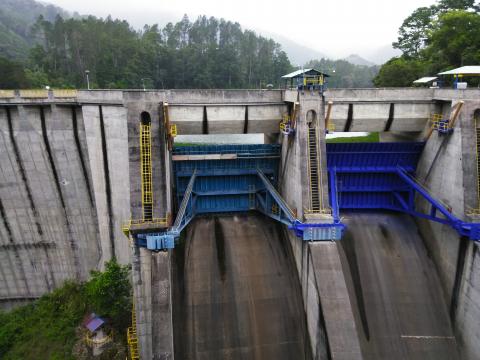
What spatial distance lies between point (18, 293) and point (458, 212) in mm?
25956

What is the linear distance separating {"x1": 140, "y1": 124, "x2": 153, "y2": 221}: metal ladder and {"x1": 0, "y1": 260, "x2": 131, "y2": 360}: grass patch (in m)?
4.93

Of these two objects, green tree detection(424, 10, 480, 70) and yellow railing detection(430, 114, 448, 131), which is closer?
yellow railing detection(430, 114, 448, 131)

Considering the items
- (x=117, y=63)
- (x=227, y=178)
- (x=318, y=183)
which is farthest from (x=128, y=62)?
(x=318, y=183)

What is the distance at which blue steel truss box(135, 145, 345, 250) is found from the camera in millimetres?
19781

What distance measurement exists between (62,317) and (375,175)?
19542 mm

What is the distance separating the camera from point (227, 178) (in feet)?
67.8

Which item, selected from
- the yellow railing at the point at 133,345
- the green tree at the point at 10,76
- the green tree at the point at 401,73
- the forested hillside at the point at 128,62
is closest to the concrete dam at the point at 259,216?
the yellow railing at the point at 133,345

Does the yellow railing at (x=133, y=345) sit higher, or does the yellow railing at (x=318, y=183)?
the yellow railing at (x=318, y=183)

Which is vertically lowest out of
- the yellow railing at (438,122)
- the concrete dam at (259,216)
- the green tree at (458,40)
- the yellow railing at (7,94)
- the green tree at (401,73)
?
the concrete dam at (259,216)

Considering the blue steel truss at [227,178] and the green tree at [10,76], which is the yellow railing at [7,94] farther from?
the green tree at [10,76]

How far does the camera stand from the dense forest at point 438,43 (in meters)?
32.3

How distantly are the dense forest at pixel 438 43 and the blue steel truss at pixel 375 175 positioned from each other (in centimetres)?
1490

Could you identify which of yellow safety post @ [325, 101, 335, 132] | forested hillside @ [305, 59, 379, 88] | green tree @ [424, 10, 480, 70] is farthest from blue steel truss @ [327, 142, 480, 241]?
forested hillside @ [305, 59, 379, 88]

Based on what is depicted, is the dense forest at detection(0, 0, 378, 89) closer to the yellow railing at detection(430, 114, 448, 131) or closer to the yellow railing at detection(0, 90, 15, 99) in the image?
the yellow railing at detection(0, 90, 15, 99)
